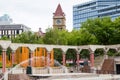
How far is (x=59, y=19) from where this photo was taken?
371ft

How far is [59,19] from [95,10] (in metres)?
26.0

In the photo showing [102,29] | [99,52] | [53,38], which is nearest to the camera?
[102,29]

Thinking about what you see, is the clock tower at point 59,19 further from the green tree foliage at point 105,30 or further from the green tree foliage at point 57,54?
the green tree foliage at point 105,30

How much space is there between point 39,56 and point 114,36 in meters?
12.5

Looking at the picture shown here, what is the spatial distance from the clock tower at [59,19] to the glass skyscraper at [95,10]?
19.2 meters

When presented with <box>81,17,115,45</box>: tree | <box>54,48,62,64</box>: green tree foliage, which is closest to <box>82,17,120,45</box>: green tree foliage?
<box>81,17,115,45</box>: tree

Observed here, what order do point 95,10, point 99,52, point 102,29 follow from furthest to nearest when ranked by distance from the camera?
point 95,10
point 99,52
point 102,29

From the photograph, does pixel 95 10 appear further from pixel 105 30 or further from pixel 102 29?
pixel 102 29

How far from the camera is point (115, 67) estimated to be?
48.9 m

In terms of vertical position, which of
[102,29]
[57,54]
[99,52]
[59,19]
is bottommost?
[57,54]

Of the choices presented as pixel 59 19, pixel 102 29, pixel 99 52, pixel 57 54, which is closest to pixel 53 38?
pixel 57 54

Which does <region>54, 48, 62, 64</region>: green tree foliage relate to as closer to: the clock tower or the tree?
the tree

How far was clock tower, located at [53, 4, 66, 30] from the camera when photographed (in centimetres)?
11083

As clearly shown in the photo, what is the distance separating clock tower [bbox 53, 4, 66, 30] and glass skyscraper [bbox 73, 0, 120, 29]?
1917 cm
